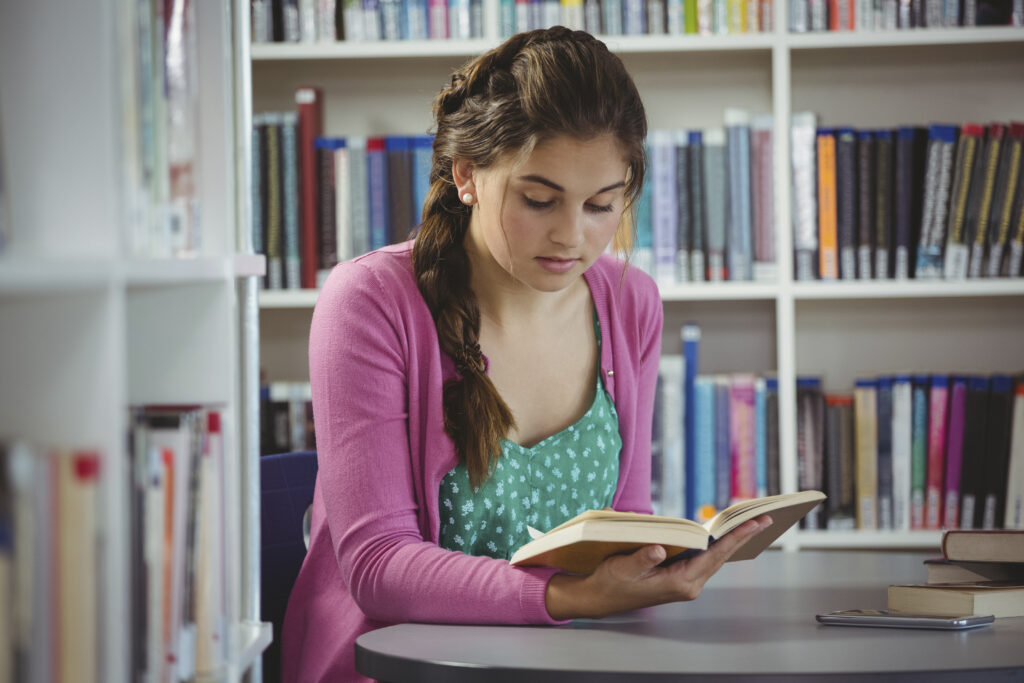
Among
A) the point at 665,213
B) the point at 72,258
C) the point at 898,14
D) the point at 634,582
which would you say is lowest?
the point at 634,582

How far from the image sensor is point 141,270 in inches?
26.5

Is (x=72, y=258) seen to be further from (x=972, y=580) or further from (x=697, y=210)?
(x=697, y=210)

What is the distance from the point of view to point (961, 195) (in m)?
2.12

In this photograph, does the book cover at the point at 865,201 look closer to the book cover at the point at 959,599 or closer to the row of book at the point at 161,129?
the book cover at the point at 959,599

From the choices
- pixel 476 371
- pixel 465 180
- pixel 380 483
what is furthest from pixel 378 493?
pixel 465 180

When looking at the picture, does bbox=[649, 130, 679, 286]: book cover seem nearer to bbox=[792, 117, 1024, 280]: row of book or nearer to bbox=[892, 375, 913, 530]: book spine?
bbox=[792, 117, 1024, 280]: row of book

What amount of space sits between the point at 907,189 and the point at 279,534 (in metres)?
1.40

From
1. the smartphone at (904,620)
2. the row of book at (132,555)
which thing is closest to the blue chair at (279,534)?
the row of book at (132,555)

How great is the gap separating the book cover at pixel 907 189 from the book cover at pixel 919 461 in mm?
263

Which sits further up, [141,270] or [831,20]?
[831,20]

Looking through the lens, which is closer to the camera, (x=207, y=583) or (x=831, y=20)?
(x=207, y=583)

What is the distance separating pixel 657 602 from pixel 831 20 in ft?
4.83

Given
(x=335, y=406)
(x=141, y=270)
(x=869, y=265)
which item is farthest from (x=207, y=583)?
(x=869, y=265)

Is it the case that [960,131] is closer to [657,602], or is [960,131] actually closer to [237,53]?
[657,602]
